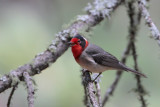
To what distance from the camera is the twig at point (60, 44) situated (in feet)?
10.3

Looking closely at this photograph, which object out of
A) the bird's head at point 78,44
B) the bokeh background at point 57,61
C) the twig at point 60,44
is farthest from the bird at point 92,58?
the bokeh background at point 57,61

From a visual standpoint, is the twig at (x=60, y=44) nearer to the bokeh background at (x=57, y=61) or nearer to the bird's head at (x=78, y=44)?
the bird's head at (x=78, y=44)

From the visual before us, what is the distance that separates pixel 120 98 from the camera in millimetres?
5039

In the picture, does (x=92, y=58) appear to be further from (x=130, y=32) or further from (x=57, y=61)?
(x=57, y=61)

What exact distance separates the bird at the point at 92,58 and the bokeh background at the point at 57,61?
438 millimetres

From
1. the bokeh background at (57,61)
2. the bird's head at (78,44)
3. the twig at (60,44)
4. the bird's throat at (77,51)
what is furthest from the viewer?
the bokeh background at (57,61)

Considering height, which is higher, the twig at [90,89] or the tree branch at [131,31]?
the tree branch at [131,31]

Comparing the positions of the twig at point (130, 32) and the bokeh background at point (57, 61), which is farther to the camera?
the bokeh background at point (57, 61)

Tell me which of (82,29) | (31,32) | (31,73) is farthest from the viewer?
(31,32)

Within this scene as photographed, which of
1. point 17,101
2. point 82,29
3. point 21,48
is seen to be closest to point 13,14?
point 21,48

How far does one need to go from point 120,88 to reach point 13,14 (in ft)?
6.83

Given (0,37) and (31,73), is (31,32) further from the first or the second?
(31,73)

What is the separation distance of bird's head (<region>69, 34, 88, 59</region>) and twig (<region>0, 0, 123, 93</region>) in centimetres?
7

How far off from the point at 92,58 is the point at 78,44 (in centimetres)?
32
